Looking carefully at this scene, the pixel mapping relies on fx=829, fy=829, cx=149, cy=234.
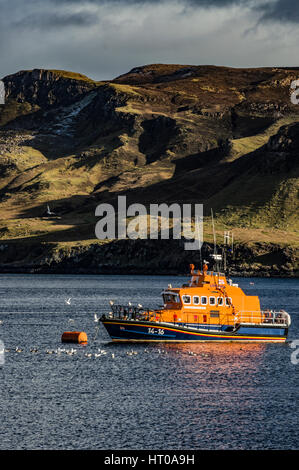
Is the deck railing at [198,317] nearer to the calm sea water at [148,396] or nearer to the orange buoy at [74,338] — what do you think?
the calm sea water at [148,396]

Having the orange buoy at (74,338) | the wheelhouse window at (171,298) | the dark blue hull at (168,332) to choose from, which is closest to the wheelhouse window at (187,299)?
the wheelhouse window at (171,298)

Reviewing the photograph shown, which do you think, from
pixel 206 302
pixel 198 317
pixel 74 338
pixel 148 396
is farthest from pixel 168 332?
pixel 148 396

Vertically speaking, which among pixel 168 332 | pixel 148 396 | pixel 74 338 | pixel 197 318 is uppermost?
pixel 74 338

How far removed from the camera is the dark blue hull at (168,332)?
71.4 m

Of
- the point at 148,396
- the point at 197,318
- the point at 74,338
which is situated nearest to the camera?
the point at 148,396

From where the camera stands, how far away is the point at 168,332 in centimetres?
7206

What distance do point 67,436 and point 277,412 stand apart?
13580 millimetres

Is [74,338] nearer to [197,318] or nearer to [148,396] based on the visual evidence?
[197,318]

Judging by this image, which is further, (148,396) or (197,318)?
(197,318)

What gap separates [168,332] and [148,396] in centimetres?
1796

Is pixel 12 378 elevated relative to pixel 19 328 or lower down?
lower down

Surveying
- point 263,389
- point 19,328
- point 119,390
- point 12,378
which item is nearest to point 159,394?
point 119,390
